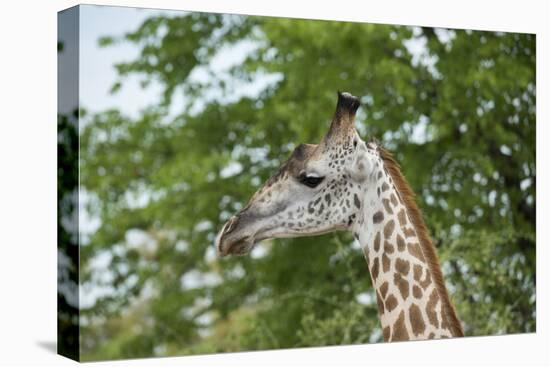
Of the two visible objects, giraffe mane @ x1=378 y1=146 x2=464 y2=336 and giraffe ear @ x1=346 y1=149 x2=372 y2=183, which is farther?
giraffe ear @ x1=346 y1=149 x2=372 y2=183

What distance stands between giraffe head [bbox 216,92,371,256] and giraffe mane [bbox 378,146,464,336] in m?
0.14

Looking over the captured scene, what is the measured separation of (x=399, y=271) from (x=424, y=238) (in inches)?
8.2

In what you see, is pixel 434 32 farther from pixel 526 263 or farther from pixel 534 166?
pixel 526 263

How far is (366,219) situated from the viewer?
469 centimetres

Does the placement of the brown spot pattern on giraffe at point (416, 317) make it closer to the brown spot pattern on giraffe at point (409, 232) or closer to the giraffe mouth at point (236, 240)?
the brown spot pattern on giraffe at point (409, 232)

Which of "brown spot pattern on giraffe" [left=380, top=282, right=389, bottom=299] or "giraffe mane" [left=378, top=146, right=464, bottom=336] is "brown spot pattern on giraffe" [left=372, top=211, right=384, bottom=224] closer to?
"giraffe mane" [left=378, top=146, right=464, bottom=336]

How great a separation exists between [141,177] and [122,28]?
1.46 m

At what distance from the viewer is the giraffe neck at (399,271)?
14.8ft

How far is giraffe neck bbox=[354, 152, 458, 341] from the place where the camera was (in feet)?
14.8

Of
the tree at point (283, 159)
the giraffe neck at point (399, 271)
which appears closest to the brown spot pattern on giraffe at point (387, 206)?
the giraffe neck at point (399, 271)

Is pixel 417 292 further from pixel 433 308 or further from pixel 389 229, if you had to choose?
pixel 389 229

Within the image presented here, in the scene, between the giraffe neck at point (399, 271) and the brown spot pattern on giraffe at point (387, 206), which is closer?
the giraffe neck at point (399, 271)

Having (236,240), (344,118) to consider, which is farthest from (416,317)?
(344,118)

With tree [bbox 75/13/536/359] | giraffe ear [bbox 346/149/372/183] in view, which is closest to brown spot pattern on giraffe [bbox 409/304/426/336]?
giraffe ear [bbox 346/149/372/183]
